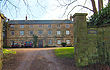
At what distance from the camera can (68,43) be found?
2866 centimetres

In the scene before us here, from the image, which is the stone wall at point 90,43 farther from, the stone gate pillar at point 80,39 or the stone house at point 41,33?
the stone house at point 41,33

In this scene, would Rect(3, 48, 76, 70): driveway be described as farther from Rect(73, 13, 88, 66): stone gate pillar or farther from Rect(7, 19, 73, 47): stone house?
Rect(7, 19, 73, 47): stone house

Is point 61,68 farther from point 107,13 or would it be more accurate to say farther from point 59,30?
point 59,30

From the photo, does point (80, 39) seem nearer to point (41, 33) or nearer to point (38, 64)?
point (38, 64)

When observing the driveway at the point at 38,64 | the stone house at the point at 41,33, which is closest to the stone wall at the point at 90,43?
the driveway at the point at 38,64

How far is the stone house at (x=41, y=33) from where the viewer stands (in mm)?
28328

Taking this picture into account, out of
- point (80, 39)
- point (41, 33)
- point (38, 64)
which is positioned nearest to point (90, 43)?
point (80, 39)

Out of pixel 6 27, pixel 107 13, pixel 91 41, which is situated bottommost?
pixel 91 41

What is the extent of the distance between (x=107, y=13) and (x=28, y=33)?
85.4 ft

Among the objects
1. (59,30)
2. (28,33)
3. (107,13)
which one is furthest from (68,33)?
(107,13)

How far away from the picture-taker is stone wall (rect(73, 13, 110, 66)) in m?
5.20

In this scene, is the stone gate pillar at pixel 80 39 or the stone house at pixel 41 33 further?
the stone house at pixel 41 33

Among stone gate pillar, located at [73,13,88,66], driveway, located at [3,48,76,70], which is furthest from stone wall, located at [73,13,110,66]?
driveway, located at [3,48,76,70]

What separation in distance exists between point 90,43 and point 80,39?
0.65m
